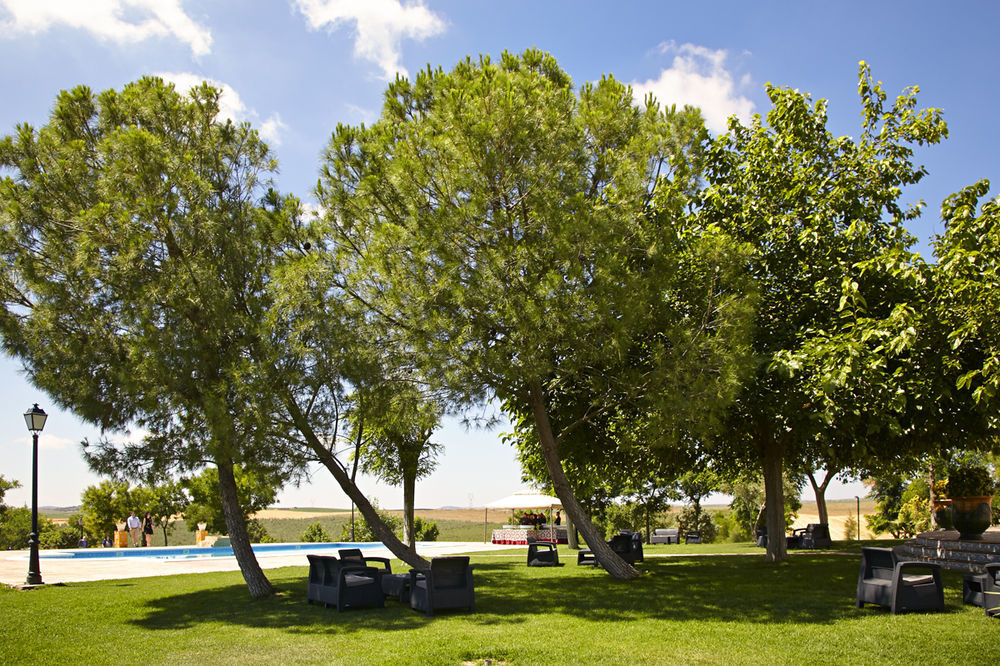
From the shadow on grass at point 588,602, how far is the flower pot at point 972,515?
90.8 inches

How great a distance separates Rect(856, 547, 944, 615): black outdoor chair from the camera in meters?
7.92

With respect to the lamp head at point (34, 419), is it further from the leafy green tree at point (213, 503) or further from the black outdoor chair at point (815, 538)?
the black outdoor chair at point (815, 538)

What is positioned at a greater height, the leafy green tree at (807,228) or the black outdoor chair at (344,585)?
the leafy green tree at (807,228)

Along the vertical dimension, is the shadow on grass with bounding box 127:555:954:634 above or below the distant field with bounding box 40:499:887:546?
above

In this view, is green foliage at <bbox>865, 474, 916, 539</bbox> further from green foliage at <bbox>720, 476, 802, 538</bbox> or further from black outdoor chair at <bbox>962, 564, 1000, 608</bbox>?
black outdoor chair at <bbox>962, 564, 1000, 608</bbox>

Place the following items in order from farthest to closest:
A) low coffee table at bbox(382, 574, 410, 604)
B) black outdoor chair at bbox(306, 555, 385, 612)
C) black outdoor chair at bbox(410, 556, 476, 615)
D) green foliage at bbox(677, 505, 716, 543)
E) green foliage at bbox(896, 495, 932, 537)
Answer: green foliage at bbox(677, 505, 716, 543), green foliage at bbox(896, 495, 932, 537), low coffee table at bbox(382, 574, 410, 604), black outdoor chair at bbox(306, 555, 385, 612), black outdoor chair at bbox(410, 556, 476, 615)

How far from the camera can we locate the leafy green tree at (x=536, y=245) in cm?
1030

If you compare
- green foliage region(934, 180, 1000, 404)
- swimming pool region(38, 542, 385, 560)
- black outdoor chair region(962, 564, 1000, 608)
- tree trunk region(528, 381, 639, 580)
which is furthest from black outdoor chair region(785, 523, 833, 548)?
swimming pool region(38, 542, 385, 560)

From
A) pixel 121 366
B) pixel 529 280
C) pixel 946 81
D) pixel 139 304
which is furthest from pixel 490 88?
pixel 946 81

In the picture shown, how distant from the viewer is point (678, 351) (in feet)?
34.8

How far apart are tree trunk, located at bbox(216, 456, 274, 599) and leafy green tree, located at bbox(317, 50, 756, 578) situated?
11.6ft

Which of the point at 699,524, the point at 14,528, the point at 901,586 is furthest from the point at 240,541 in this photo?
the point at 14,528

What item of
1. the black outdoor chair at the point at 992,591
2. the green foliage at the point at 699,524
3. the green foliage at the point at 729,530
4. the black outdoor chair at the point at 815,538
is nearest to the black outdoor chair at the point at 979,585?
the black outdoor chair at the point at 992,591

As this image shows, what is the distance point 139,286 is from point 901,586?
1052 cm
